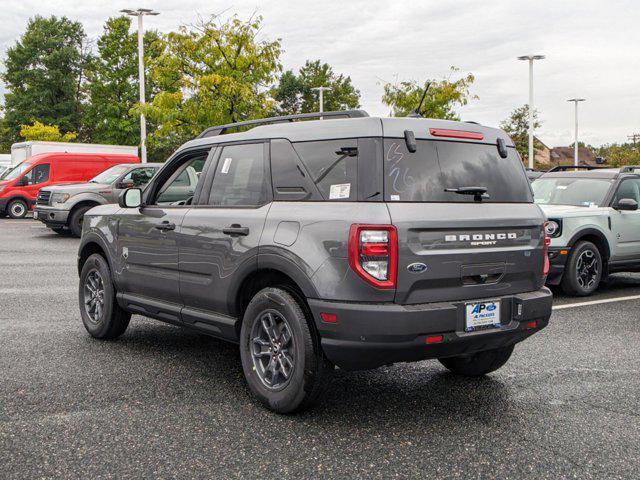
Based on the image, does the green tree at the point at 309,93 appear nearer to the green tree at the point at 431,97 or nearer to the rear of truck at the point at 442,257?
the green tree at the point at 431,97

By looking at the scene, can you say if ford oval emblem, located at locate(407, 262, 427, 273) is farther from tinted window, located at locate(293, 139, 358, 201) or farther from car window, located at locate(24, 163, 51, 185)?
car window, located at locate(24, 163, 51, 185)

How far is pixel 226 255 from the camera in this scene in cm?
489

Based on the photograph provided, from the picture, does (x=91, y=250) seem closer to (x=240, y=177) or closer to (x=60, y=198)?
(x=240, y=177)

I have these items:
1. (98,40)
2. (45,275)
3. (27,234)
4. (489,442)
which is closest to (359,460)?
(489,442)

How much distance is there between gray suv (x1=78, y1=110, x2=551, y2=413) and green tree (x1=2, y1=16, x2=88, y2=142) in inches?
2345

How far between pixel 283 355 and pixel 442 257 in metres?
1.17

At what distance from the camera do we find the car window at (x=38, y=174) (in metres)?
22.9

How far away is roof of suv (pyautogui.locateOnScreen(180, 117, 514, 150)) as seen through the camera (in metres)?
4.33

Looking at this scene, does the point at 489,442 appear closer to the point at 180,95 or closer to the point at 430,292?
the point at 430,292

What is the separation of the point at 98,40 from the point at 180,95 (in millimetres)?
40557

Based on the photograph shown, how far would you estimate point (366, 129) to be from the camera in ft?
14.2

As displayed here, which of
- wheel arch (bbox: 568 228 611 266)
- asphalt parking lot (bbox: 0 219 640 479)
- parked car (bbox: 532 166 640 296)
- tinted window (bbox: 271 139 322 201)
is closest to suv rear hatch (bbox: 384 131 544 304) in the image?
tinted window (bbox: 271 139 322 201)

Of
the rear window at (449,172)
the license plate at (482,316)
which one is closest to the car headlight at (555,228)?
the rear window at (449,172)

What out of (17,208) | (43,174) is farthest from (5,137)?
(43,174)
